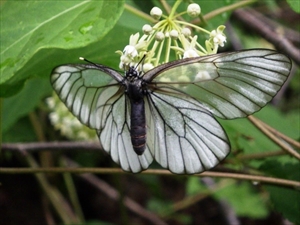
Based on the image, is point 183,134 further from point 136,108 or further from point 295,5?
point 295,5

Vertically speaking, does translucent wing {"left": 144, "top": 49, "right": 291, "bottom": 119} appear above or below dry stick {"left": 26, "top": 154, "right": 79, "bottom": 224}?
above

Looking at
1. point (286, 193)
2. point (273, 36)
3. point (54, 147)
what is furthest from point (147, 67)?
point (273, 36)

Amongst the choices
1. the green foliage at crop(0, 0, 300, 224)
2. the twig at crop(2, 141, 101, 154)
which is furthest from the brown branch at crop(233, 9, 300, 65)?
the twig at crop(2, 141, 101, 154)

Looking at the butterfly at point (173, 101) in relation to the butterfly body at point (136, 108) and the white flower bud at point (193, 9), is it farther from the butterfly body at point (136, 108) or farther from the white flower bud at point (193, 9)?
the white flower bud at point (193, 9)

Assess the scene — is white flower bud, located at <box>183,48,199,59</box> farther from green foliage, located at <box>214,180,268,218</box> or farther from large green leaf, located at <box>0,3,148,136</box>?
green foliage, located at <box>214,180,268,218</box>

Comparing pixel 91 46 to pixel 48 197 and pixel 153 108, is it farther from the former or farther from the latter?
pixel 48 197

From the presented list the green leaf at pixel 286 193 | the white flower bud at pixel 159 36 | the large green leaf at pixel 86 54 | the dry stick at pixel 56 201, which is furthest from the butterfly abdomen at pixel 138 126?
the dry stick at pixel 56 201
